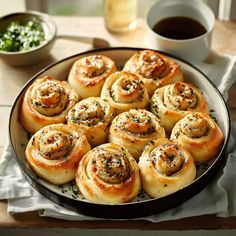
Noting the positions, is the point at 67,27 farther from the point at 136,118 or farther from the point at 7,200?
the point at 7,200

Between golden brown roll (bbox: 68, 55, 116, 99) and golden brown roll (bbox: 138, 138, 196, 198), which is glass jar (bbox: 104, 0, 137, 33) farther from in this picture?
golden brown roll (bbox: 138, 138, 196, 198)

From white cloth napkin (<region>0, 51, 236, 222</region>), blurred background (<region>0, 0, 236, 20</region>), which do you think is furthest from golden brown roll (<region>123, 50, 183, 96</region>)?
blurred background (<region>0, 0, 236, 20</region>)

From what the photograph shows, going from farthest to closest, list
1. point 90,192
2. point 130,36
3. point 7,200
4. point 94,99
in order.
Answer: point 130,36 → point 94,99 → point 7,200 → point 90,192

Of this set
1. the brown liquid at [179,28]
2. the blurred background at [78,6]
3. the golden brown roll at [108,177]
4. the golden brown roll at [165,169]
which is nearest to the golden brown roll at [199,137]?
the golden brown roll at [165,169]

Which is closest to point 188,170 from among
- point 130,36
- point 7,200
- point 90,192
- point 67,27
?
point 90,192

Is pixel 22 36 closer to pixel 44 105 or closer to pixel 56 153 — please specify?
pixel 44 105
